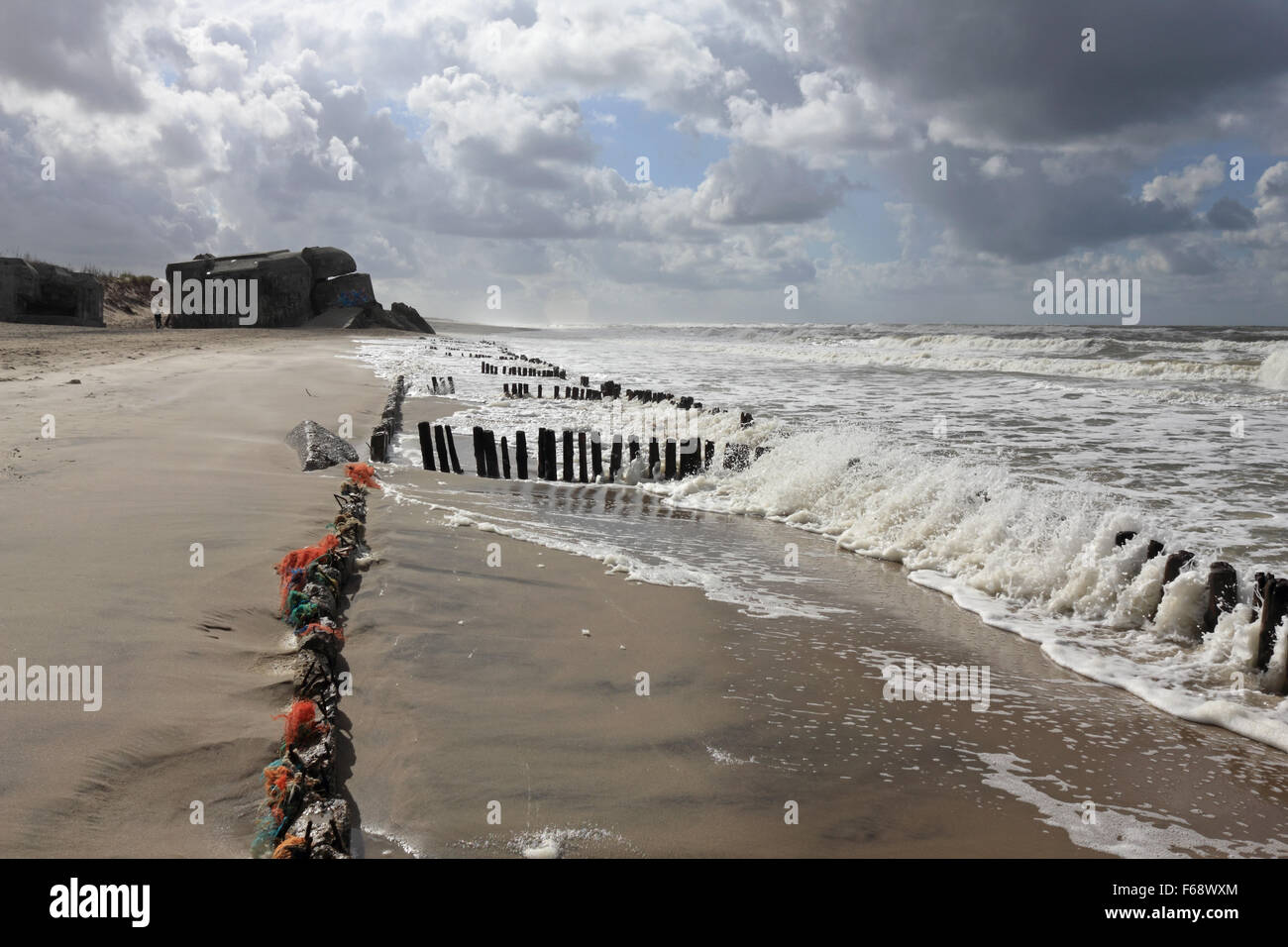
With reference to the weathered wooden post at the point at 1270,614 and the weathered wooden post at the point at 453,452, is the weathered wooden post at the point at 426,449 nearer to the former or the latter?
the weathered wooden post at the point at 453,452

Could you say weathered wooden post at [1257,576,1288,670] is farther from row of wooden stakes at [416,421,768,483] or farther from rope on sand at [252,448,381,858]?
row of wooden stakes at [416,421,768,483]

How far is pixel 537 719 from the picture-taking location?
3.78m

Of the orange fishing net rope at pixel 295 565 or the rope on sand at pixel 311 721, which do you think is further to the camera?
the orange fishing net rope at pixel 295 565

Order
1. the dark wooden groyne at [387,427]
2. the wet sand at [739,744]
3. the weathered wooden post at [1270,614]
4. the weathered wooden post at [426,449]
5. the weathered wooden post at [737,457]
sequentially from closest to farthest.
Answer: the wet sand at [739,744], the weathered wooden post at [1270,614], the dark wooden groyne at [387,427], the weathered wooden post at [426,449], the weathered wooden post at [737,457]

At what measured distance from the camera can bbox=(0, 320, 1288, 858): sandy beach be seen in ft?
9.49

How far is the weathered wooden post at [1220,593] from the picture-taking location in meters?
5.30

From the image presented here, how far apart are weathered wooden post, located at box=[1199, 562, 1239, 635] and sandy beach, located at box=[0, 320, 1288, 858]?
4.04ft

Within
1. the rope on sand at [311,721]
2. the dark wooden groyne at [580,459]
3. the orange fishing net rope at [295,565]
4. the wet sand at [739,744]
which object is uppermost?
the dark wooden groyne at [580,459]

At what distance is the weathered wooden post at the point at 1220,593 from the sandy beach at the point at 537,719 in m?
1.23

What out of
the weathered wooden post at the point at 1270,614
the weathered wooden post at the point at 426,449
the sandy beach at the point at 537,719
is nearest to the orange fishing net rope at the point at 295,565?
the sandy beach at the point at 537,719

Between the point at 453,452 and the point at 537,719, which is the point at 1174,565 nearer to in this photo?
the point at 537,719

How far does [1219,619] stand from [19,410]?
11558mm
